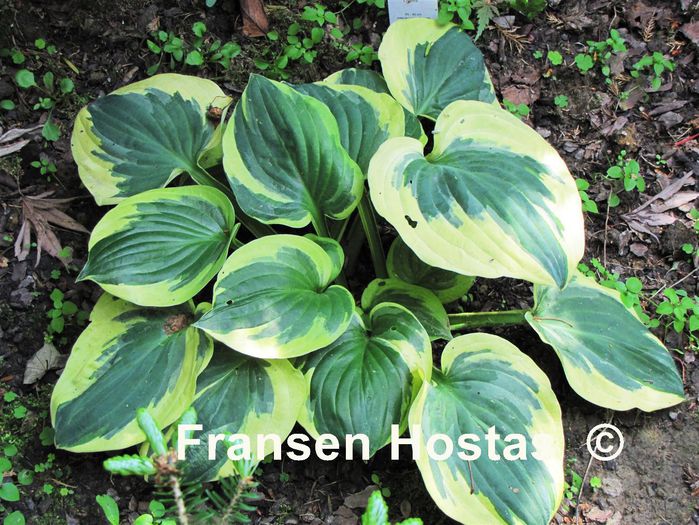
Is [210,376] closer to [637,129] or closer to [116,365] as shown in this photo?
[116,365]

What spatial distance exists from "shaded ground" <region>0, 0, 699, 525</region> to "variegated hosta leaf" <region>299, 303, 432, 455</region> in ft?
0.96

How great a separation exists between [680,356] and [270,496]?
1.49 meters

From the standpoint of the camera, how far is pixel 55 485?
1.86 meters

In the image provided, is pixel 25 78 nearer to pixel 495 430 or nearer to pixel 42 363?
pixel 42 363

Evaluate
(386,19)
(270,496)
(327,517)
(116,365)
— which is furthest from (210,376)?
(386,19)

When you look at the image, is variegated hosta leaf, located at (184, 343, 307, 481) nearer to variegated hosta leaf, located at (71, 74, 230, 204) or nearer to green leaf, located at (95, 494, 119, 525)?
green leaf, located at (95, 494, 119, 525)

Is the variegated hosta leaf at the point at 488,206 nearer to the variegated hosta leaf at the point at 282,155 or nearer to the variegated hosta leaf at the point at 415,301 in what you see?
the variegated hosta leaf at the point at 282,155

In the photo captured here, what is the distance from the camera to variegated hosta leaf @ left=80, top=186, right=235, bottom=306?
5.84ft

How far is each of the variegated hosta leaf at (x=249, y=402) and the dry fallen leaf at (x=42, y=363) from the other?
525 millimetres

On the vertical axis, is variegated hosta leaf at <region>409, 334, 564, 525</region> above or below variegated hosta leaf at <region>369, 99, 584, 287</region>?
below

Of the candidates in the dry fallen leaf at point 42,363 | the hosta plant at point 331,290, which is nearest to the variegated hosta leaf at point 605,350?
the hosta plant at point 331,290

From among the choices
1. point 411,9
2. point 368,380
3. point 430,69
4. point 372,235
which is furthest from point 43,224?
point 411,9

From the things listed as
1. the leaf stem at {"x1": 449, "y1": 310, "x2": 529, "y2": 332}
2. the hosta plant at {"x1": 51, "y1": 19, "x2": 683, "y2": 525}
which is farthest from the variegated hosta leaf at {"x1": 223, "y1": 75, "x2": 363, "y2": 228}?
the leaf stem at {"x1": 449, "y1": 310, "x2": 529, "y2": 332}

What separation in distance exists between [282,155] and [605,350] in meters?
1.19
